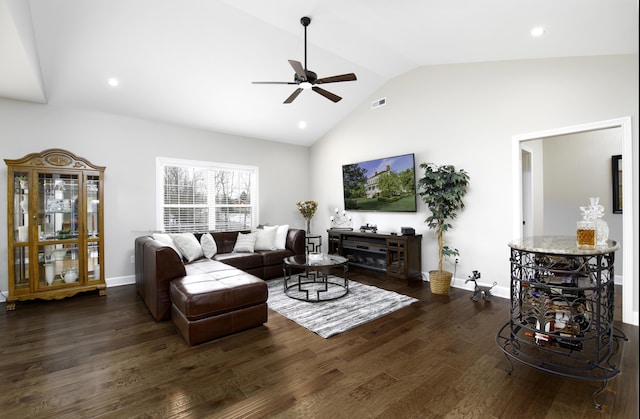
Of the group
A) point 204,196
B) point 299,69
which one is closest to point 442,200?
point 299,69

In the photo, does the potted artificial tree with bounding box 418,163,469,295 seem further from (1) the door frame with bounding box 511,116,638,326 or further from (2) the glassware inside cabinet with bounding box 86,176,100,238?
(2) the glassware inside cabinet with bounding box 86,176,100,238

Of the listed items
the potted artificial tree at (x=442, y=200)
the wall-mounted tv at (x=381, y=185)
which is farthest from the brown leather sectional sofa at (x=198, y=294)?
the wall-mounted tv at (x=381, y=185)

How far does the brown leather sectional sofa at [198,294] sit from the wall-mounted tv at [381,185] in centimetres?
292

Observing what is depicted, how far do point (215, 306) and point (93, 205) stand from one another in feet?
9.25

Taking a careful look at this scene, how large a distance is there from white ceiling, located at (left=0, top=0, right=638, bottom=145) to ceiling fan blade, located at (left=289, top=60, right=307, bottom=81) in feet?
2.34

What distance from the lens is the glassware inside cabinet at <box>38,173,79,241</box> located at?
3777mm

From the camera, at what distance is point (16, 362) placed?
2354mm

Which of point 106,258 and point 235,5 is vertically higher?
point 235,5

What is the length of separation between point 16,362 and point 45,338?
450 millimetres

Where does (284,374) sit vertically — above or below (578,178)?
below

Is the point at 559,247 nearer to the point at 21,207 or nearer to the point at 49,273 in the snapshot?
the point at 49,273

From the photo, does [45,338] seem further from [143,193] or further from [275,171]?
[275,171]

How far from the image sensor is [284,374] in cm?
218

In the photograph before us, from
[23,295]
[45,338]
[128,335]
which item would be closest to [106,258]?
[23,295]
